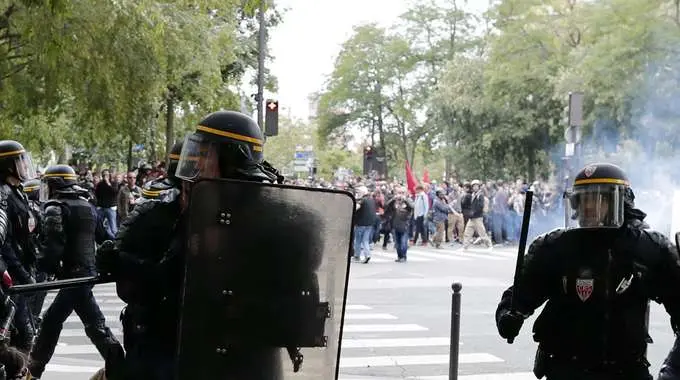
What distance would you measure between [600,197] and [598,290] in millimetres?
384

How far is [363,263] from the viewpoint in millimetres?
18406

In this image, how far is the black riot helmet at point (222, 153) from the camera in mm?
3080

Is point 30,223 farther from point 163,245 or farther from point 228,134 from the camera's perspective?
point 228,134

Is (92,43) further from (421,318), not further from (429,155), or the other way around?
(429,155)

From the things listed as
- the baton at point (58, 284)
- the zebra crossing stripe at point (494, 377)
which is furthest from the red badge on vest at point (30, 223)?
the baton at point (58, 284)

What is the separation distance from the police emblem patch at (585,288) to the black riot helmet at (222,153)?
1347mm

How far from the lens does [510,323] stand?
3.63 m

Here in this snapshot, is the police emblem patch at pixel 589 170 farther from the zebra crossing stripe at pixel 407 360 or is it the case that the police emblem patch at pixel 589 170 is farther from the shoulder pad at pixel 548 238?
the zebra crossing stripe at pixel 407 360

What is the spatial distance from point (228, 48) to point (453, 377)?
14.2m

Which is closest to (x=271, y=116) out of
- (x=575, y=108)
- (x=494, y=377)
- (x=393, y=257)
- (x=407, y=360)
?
(x=393, y=257)

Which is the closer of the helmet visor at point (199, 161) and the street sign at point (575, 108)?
the helmet visor at point (199, 161)

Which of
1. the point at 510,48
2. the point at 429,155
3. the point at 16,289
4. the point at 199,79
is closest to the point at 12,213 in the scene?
the point at 16,289

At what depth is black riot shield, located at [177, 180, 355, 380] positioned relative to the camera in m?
2.88

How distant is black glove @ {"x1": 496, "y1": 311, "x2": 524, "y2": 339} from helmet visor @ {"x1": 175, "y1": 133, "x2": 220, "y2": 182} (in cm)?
137
